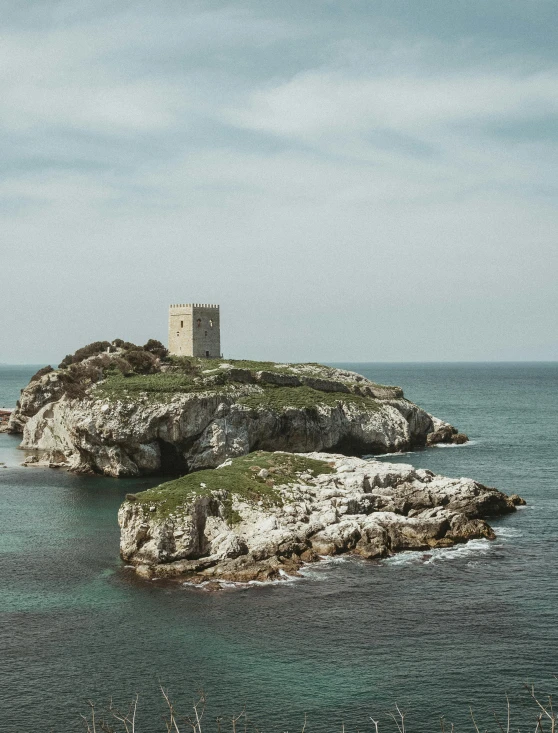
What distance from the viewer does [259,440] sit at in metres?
92.2

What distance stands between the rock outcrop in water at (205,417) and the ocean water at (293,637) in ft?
86.4

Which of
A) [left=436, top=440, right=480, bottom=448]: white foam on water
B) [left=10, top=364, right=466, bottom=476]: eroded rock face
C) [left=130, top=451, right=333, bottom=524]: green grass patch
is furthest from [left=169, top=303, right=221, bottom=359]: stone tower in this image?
[left=130, top=451, right=333, bottom=524]: green grass patch

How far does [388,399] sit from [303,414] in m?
18.2

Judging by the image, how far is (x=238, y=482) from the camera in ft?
194

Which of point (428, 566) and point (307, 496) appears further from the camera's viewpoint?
point (307, 496)

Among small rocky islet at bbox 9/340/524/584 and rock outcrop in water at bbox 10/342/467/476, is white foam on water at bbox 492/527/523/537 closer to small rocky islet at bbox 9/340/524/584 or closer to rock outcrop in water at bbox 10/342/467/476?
small rocky islet at bbox 9/340/524/584

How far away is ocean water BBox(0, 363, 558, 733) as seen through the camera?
107 ft

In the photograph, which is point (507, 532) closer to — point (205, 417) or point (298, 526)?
point (298, 526)

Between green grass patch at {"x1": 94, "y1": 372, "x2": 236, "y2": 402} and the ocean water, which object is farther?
green grass patch at {"x1": 94, "y1": 372, "x2": 236, "y2": 402}

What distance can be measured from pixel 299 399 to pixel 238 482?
3965cm

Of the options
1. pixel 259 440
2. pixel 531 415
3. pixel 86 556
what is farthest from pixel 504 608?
pixel 531 415

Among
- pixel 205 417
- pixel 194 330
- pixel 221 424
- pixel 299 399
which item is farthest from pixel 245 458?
pixel 194 330

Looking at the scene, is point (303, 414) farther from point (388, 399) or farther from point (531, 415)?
point (531, 415)

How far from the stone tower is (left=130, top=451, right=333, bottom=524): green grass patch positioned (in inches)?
1744
